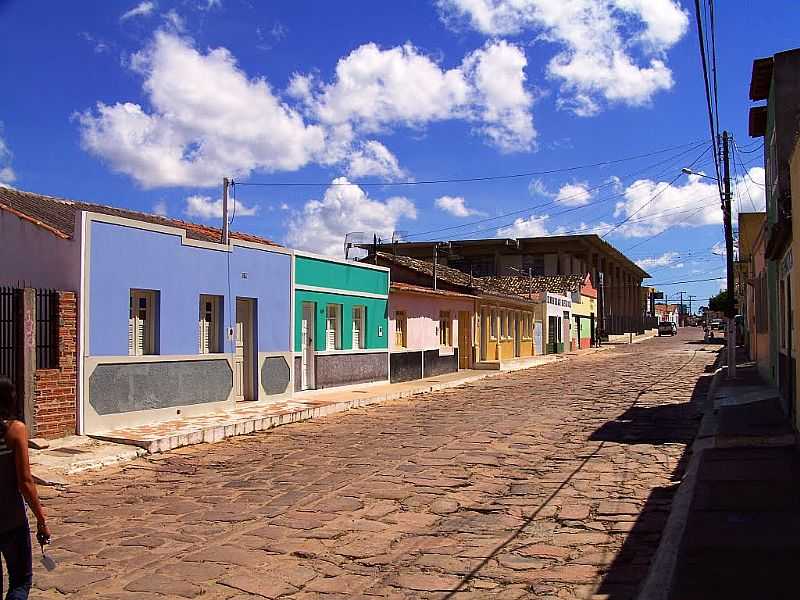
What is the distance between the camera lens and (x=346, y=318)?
2161 centimetres

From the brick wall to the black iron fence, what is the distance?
0.23ft

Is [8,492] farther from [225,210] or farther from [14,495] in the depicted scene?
[225,210]

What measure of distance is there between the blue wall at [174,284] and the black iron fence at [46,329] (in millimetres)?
664

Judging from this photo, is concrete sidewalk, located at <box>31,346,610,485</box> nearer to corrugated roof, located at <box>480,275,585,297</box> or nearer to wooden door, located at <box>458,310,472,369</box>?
wooden door, located at <box>458,310,472,369</box>

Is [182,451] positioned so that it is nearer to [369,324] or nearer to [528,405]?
[528,405]

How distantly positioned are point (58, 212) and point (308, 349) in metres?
6.69

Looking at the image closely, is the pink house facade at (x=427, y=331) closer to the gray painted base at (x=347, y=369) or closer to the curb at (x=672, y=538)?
the gray painted base at (x=347, y=369)

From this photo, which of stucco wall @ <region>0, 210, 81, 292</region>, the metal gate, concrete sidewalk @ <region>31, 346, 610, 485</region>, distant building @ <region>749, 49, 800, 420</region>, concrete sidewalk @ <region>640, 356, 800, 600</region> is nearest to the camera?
concrete sidewalk @ <region>640, 356, 800, 600</region>

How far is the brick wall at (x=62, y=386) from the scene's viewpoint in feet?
38.8

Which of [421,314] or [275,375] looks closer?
[275,375]

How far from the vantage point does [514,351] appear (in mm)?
40375

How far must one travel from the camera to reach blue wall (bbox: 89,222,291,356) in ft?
43.1

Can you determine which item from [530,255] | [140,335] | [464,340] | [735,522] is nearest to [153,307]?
[140,335]

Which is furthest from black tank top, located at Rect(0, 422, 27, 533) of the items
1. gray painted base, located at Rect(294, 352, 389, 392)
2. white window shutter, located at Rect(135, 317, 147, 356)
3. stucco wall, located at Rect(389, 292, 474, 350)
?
stucco wall, located at Rect(389, 292, 474, 350)
